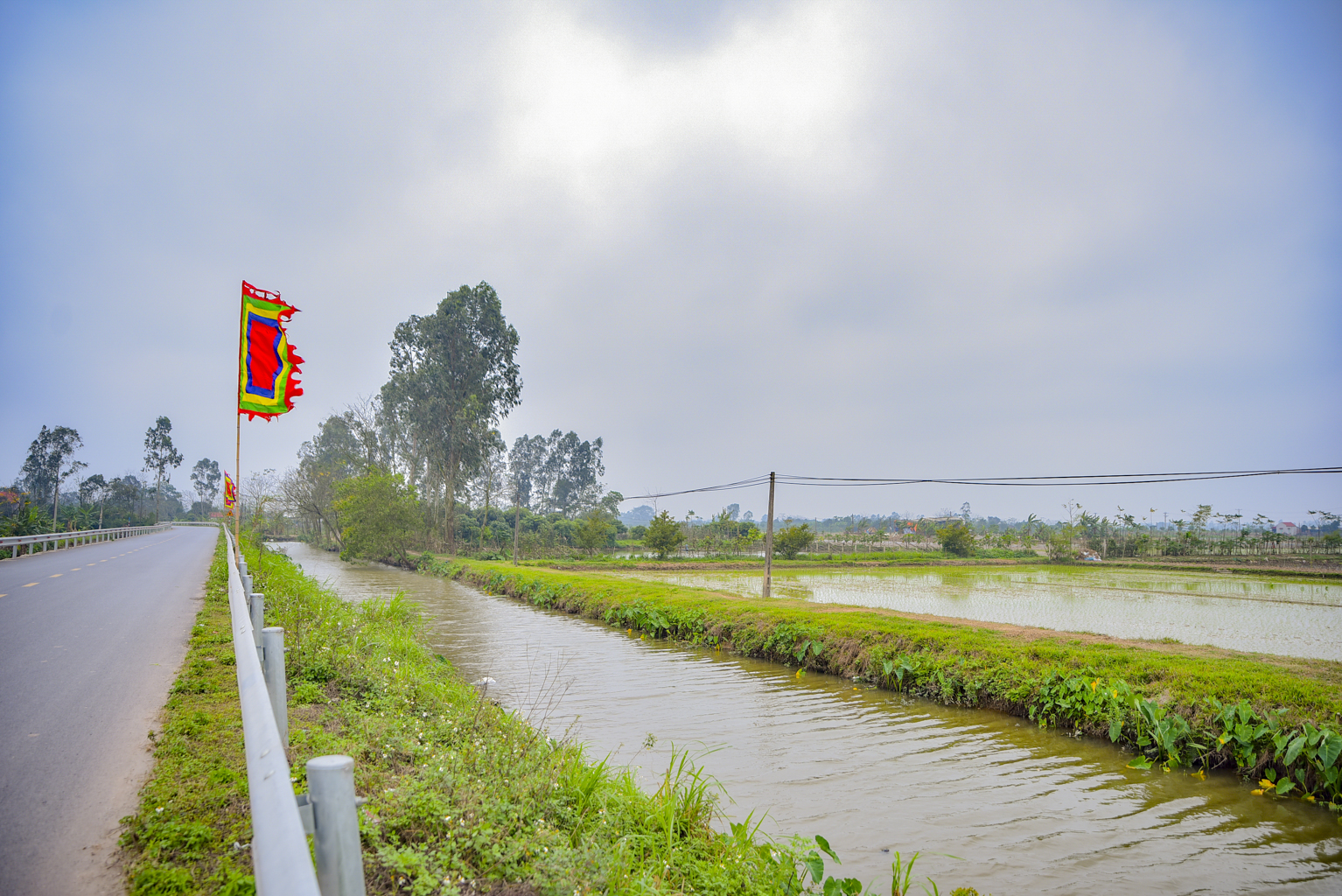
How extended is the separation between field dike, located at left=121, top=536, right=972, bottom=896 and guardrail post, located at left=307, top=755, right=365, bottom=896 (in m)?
0.54

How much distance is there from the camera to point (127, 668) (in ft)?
21.7

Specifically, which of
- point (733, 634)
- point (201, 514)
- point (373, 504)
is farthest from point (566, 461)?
point (733, 634)

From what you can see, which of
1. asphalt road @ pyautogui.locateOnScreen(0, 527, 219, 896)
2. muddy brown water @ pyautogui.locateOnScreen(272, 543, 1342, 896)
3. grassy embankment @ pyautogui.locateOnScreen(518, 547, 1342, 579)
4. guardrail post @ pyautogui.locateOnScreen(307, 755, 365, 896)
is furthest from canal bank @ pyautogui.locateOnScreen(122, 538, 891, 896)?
grassy embankment @ pyautogui.locateOnScreen(518, 547, 1342, 579)

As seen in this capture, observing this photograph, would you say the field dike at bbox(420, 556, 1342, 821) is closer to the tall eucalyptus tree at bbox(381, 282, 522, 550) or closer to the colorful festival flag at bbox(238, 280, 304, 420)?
the colorful festival flag at bbox(238, 280, 304, 420)

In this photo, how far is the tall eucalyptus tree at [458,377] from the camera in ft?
139

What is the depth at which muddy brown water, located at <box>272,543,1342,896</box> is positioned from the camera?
5.13 metres

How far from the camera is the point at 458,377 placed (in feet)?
142

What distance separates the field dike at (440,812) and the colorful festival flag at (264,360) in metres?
6.44

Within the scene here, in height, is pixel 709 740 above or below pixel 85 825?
below

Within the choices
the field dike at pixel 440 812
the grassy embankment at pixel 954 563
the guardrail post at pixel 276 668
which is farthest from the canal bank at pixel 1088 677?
the grassy embankment at pixel 954 563

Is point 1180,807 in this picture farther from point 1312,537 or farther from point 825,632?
point 1312,537

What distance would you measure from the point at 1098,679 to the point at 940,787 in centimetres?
362

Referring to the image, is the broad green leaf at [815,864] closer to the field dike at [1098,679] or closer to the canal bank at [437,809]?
the canal bank at [437,809]

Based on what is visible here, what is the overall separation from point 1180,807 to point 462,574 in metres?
28.7
